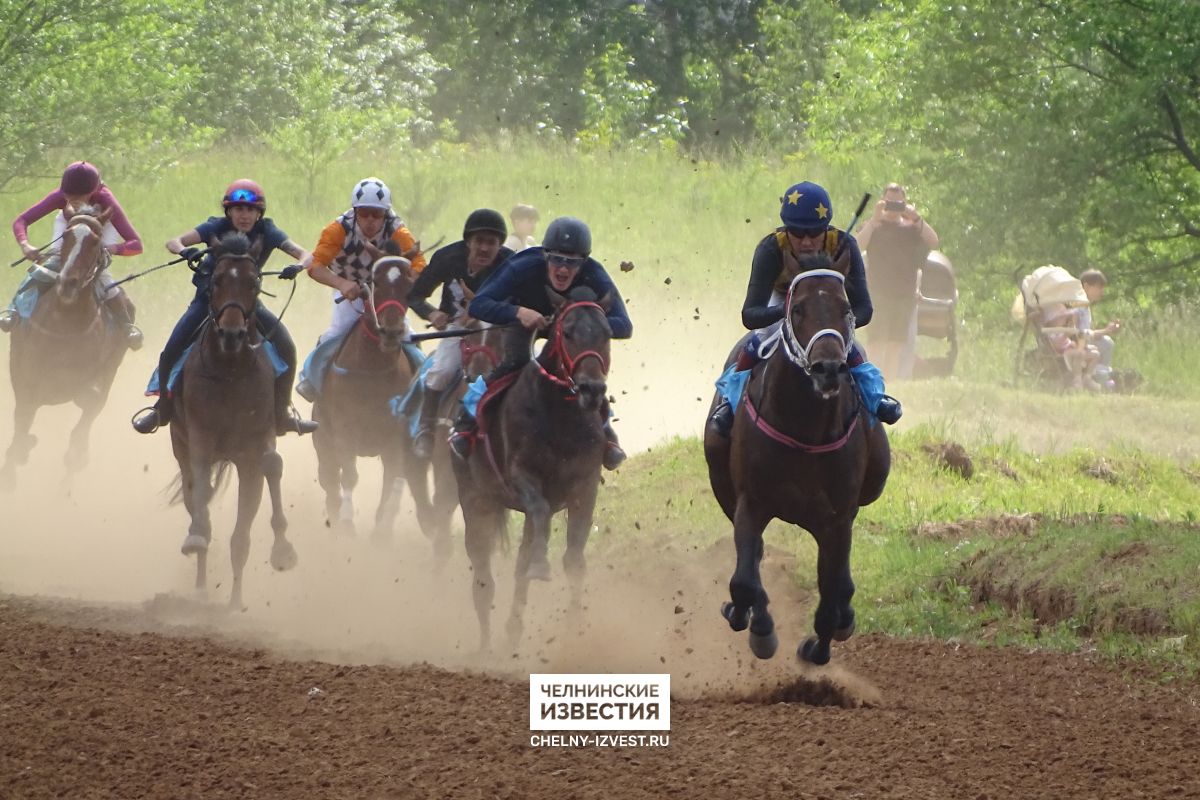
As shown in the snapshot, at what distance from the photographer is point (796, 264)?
35.7 feet

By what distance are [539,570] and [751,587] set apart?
2.11 meters

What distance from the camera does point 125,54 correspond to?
3434 cm

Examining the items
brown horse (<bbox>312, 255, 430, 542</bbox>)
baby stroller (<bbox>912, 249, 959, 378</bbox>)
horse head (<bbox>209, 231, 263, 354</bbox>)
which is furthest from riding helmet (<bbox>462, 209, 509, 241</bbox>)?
baby stroller (<bbox>912, 249, 959, 378</bbox>)

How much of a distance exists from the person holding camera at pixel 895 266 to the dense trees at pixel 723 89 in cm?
199

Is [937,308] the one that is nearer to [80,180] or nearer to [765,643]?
[80,180]

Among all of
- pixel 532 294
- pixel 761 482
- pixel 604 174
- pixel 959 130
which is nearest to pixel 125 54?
pixel 604 174

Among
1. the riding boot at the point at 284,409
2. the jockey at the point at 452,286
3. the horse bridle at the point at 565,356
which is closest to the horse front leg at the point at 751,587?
the horse bridle at the point at 565,356

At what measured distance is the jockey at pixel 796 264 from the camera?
10688 mm

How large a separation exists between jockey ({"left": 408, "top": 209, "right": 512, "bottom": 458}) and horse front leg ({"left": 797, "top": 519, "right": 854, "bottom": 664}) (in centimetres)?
528

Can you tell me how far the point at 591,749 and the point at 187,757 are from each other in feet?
6.54

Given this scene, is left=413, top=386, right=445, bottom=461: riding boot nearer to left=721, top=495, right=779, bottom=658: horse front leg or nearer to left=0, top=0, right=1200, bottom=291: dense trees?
left=721, top=495, right=779, bottom=658: horse front leg

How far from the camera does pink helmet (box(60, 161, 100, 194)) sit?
19.4 metres

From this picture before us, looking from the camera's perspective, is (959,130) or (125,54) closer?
(959,130)

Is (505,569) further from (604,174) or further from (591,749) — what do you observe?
(604,174)
